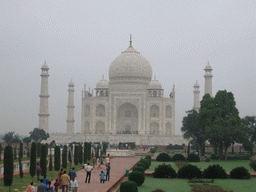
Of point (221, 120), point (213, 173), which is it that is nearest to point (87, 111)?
point (221, 120)

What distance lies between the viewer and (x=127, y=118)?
5369cm

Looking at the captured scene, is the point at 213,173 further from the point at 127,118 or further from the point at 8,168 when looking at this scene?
the point at 127,118

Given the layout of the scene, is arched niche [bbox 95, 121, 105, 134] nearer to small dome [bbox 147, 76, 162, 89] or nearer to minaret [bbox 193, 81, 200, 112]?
small dome [bbox 147, 76, 162, 89]

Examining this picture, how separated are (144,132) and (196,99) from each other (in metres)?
8.78

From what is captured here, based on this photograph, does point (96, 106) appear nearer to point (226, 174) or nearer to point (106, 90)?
point (106, 90)

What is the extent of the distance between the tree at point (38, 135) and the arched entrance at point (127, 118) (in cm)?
1089

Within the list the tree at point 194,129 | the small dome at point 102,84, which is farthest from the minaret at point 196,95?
the tree at point 194,129

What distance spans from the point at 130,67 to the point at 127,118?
259 inches

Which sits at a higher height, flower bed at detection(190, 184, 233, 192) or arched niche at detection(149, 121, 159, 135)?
arched niche at detection(149, 121, 159, 135)

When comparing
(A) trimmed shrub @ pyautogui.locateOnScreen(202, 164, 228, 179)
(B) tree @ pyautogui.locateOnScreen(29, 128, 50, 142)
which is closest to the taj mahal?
(B) tree @ pyautogui.locateOnScreen(29, 128, 50, 142)

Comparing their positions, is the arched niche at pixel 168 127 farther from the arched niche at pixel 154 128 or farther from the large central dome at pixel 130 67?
the large central dome at pixel 130 67

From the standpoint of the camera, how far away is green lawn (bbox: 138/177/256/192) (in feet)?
45.3

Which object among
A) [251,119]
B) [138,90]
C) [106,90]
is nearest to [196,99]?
Answer: [138,90]

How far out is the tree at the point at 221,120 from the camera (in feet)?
91.9
